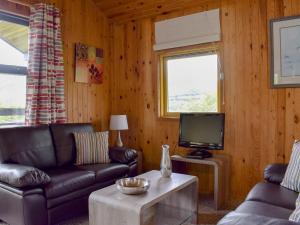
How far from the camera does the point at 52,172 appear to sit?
2666 mm

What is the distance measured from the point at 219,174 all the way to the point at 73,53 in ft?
8.13

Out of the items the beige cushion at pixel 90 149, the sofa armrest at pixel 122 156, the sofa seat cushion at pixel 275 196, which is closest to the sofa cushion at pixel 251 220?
the sofa seat cushion at pixel 275 196

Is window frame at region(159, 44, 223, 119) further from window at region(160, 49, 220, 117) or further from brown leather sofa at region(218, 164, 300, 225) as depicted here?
brown leather sofa at region(218, 164, 300, 225)

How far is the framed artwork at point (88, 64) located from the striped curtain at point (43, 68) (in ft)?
1.35

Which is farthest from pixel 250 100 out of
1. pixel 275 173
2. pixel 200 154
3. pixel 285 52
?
pixel 275 173

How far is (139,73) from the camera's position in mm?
3986

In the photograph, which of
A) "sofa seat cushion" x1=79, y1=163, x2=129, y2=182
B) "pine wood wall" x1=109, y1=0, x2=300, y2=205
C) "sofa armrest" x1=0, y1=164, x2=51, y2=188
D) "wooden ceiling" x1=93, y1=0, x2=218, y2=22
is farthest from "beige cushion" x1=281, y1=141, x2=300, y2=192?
"wooden ceiling" x1=93, y1=0, x2=218, y2=22

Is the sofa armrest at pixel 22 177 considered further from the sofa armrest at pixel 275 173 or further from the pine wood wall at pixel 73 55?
the sofa armrest at pixel 275 173

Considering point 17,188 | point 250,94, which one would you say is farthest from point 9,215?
point 250,94

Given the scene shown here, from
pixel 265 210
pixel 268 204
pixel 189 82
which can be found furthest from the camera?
pixel 189 82

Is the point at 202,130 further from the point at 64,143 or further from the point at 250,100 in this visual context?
the point at 64,143

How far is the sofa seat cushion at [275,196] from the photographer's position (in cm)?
187

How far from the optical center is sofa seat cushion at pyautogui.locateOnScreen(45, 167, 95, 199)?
2312 millimetres

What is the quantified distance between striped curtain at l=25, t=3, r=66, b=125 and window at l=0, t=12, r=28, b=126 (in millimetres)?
154
